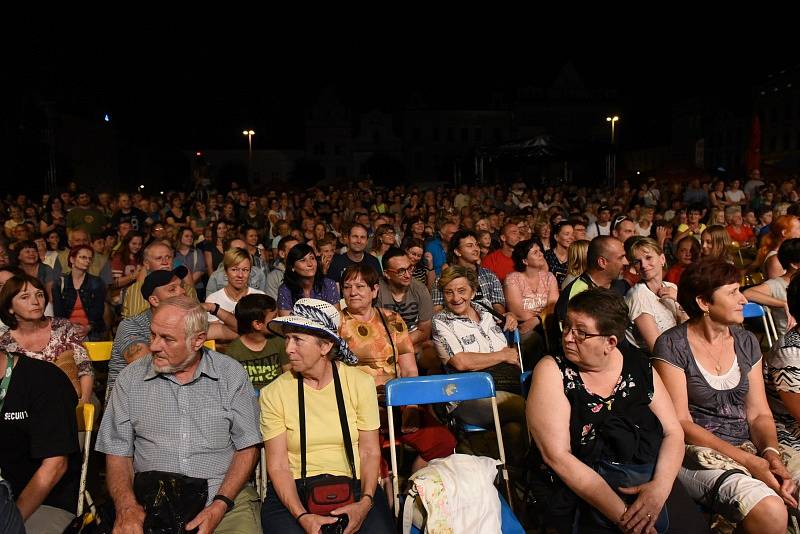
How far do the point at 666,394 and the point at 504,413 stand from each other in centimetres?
134

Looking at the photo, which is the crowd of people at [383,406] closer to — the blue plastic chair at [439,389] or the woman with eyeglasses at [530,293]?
the blue plastic chair at [439,389]

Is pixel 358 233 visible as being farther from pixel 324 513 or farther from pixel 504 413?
pixel 324 513

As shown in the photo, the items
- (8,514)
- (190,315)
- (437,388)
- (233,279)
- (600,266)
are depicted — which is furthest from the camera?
(233,279)

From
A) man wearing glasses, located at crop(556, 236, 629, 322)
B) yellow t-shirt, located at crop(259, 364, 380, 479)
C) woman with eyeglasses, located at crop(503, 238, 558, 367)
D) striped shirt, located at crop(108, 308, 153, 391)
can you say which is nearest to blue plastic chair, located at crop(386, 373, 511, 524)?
yellow t-shirt, located at crop(259, 364, 380, 479)

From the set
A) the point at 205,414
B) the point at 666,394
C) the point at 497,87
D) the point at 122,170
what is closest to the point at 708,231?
the point at 666,394

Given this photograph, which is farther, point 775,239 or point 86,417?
point 775,239

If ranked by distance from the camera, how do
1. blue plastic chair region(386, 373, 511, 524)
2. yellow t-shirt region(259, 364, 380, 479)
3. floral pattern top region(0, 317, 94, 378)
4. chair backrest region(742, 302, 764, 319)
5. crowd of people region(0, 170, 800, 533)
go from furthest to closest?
chair backrest region(742, 302, 764, 319)
floral pattern top region(0, 317, 94, 378)
blue plastic chair region(386, 373, 511, 524)
yellow t-shirt region(259, 364, 380, 479)
crowd of people region(0, 170, 800, 533)

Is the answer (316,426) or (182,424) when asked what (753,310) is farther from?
(182,424)

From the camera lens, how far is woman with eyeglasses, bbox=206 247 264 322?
18.9 ft

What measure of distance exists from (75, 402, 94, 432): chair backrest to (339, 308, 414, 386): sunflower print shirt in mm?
1644

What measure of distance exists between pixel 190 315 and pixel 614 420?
6.98ft

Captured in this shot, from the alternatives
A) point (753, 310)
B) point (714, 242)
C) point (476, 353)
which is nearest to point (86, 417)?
point (476, 353)

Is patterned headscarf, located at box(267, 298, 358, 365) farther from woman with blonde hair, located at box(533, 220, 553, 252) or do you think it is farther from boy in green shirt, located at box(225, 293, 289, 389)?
woman with blonde hair, located at box(533, 220, 553, 252)

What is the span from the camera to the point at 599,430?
3242 mm
